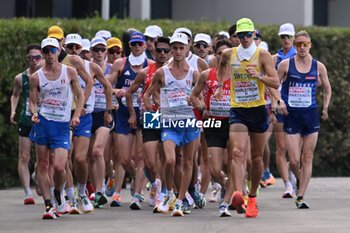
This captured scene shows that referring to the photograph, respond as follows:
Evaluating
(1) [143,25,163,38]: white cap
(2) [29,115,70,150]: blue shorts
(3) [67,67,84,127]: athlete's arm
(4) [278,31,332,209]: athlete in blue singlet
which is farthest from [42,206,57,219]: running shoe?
(1) [143,25,163,38]: white cap

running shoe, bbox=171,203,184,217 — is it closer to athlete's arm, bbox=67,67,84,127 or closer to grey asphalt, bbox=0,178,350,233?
grey asphalt, bbox=0,178,350,233

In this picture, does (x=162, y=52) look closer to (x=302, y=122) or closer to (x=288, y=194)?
(x=302, y=122)

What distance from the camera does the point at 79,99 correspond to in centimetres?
1238

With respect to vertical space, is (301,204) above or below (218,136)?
below

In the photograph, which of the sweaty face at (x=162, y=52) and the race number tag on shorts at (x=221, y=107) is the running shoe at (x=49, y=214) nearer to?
the race number tag on shorts at (x=221, y=107)

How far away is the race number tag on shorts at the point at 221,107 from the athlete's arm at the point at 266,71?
40.2 inches

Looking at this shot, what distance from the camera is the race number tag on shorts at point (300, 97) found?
13.6 meters

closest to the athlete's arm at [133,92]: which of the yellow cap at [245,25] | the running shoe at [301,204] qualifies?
the yellow cap at [245,25]

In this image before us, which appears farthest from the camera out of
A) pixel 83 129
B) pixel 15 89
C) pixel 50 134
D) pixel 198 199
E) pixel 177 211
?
pixel 15 89

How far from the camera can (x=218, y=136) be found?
41.0 ft

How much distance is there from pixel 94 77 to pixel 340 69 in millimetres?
7391

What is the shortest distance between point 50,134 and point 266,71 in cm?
267

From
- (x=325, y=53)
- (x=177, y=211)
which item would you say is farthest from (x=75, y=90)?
(x=325, y=53)

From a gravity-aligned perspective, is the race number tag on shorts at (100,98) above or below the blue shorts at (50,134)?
above
